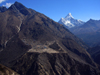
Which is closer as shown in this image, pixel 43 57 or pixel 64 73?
pixel 64 73

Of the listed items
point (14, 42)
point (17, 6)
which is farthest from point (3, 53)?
point (17, 6)

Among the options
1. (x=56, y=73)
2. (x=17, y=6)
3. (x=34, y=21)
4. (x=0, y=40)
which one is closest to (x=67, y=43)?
(x=56, y=73)

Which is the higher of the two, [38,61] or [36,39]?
[36,39]

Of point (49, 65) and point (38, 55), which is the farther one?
point (38, 55)

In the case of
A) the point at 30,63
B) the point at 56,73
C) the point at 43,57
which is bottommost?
the point at 56,73

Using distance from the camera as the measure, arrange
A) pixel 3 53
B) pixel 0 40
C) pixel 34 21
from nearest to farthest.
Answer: pixel 3 53 < pixel 0 40 < pixel 34 21

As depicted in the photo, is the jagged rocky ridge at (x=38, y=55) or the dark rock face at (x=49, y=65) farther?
the jagged rocky ridge at (x=38, y=55)

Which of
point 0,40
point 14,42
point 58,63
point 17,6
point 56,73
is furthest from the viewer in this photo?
point 17,6

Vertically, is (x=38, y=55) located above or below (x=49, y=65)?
above

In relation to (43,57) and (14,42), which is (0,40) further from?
(43,57)

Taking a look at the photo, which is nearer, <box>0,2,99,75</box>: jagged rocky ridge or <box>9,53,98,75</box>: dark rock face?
<box>9,53,98,75</box>: dark rock face
